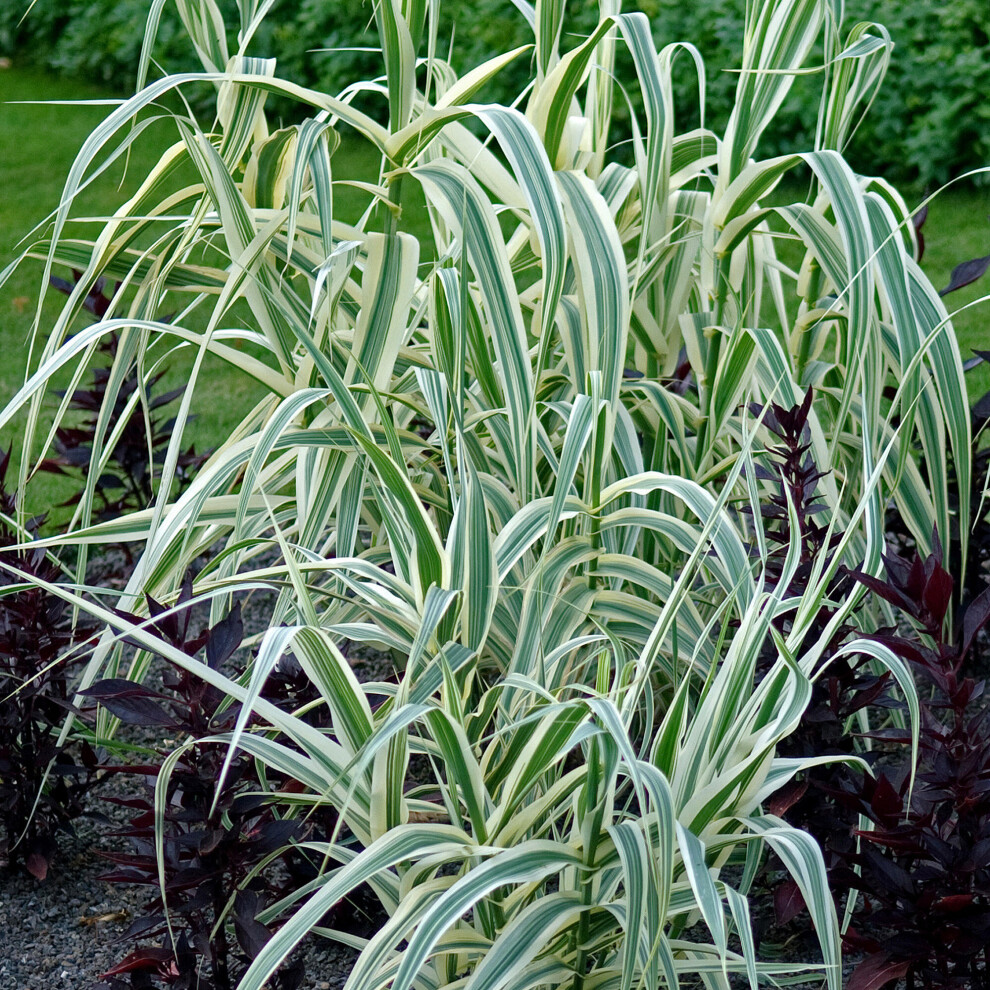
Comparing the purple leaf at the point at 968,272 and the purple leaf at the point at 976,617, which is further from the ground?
the purple leaf at the point at 968,272

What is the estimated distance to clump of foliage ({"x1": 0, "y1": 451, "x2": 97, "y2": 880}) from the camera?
173cm

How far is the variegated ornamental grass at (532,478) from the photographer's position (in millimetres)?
1167

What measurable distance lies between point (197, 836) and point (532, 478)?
545mm

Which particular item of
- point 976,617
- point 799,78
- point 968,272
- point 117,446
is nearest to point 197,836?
point 976,617

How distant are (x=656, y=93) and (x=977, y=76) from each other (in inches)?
152

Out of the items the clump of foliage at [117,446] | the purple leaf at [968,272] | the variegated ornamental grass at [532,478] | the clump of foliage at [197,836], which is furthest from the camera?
the clump of foliage at [117,446]

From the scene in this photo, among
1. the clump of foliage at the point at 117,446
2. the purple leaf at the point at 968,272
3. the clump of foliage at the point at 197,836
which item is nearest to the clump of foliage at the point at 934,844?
the clump of foliage at the point at 197,836

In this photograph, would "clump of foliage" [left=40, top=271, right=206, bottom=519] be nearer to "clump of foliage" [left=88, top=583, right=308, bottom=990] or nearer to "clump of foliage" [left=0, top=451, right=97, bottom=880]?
"clump of foliage" [left=0, top=451, right=97, bottom=880]

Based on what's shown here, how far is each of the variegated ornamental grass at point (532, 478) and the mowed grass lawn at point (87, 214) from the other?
148 cm

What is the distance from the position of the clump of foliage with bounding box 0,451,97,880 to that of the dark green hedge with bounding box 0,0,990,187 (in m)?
2.85

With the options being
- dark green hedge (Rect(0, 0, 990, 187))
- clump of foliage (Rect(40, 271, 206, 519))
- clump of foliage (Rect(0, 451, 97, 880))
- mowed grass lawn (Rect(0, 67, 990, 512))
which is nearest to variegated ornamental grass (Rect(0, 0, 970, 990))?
clump of foliage (Rect(0, 451, 97, 880))

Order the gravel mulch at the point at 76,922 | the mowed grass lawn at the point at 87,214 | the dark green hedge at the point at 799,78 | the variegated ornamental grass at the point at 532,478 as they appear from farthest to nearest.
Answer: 1. the dark green hedge at the point at 799,78
2. the mowed grass lawn at the point at 87,214
3. the gravel mulch at the point at 76,922
4. the variegated ornamental grass at the point at 532,478

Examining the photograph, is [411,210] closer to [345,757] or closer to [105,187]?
[105,187]

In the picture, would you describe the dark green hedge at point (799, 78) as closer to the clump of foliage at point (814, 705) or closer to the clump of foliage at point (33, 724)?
the clump of foliage at point (33, 724)
